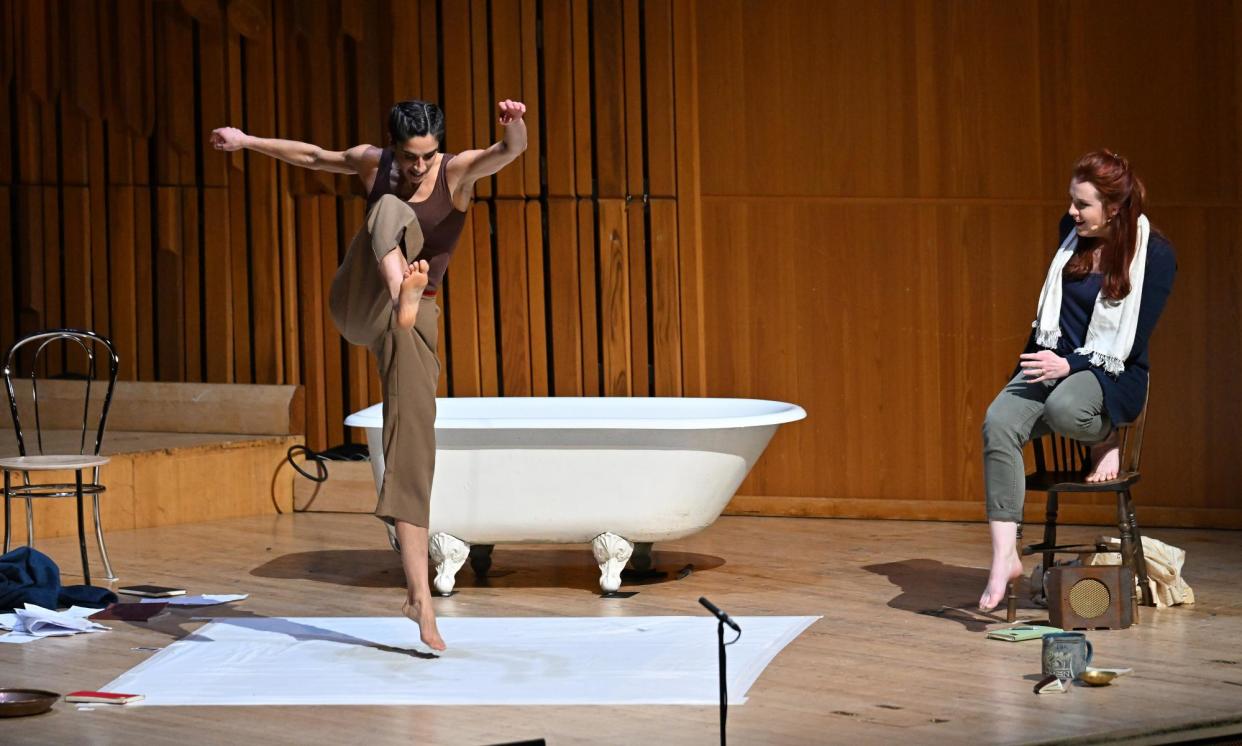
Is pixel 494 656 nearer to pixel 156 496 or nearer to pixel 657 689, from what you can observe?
pixel 657 689

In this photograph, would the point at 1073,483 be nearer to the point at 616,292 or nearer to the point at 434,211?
the point at 434,211

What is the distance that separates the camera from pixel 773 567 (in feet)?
20.3

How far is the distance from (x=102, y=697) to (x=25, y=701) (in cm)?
21

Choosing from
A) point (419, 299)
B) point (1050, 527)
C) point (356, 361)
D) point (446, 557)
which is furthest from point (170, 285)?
point (1050, 527)

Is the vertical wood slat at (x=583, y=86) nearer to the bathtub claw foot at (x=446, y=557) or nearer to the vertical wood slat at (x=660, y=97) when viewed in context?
the vertical wood slat at (x=660, y=97)

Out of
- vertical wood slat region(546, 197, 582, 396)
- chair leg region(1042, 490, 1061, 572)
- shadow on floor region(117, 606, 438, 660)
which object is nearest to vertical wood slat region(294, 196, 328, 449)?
vertical wood slat region(546, 197, 582, 396)

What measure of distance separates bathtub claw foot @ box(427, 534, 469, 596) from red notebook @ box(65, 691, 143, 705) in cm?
150

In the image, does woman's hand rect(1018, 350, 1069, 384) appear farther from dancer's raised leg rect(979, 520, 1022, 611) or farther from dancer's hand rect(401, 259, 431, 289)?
dancer's hand rect(401, 259, 431, 289)

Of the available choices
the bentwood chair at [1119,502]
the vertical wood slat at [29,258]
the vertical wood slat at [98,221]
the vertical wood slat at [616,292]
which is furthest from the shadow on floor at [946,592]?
the vertical wood slat at [29,258]

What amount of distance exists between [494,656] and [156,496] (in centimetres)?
289

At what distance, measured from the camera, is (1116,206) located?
523cm

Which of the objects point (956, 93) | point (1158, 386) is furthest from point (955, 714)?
point (956, 93)

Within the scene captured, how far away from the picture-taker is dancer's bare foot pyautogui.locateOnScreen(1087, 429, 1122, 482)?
17.2 ft

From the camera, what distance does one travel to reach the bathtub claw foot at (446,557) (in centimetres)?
579
